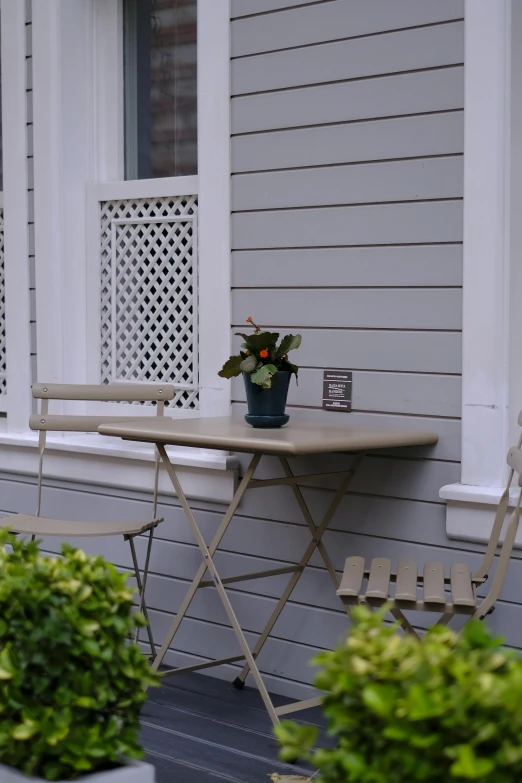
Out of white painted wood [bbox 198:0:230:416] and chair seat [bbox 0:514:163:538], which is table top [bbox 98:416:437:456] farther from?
white painted wood [bbox 198:0:230:416]

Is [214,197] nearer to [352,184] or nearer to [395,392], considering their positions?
[352,184]

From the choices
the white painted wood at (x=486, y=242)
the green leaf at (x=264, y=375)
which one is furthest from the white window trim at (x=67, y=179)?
the white painted wood at (x=486, y=242)

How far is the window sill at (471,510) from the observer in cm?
315

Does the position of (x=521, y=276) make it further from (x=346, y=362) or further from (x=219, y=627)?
(x=219, y=627)

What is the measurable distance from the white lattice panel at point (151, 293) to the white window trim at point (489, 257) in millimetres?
1324

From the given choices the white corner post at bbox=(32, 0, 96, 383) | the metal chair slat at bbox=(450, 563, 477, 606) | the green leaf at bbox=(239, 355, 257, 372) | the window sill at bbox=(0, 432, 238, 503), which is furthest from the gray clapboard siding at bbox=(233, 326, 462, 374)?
the white corner post at bbox=(32, 0, 96, 383)

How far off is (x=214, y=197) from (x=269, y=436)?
124cm

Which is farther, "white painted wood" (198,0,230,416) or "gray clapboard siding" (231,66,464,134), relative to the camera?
"white painted wood" (198,0,230,416)

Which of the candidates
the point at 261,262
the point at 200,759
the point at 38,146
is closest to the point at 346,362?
the point at 261,262

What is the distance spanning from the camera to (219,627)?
395 cm

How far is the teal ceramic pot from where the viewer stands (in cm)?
334

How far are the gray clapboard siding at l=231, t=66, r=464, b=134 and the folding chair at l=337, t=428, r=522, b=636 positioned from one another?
1.05 meters

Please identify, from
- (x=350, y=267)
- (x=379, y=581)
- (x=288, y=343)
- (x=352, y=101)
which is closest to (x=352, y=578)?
(x=379, y=581)

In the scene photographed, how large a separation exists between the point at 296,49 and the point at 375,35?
13.2 inches
